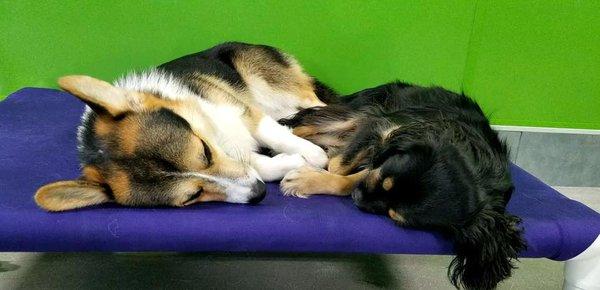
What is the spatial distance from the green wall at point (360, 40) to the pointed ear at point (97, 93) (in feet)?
4.22

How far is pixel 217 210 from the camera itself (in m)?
1.72

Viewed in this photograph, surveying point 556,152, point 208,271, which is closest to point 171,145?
point 208,271

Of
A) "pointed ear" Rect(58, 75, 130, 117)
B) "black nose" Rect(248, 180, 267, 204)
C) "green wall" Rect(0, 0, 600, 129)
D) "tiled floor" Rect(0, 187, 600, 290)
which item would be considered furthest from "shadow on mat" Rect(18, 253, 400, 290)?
"green wall" Rect(0, 0, 600, 129)

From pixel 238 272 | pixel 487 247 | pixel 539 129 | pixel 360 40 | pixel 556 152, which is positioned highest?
pixel 360 40

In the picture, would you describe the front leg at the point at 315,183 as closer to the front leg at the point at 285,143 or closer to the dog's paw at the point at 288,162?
the dog's paw at the point at 288,162

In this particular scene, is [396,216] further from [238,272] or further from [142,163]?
[238,272]

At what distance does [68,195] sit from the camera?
1.61 meters

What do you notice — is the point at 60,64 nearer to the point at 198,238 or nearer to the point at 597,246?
the point at 198,238

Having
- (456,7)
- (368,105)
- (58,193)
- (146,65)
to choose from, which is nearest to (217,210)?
(58,193)

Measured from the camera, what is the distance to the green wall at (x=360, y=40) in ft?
9.75

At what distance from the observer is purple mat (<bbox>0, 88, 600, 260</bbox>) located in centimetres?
159

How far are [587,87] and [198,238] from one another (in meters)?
3.23

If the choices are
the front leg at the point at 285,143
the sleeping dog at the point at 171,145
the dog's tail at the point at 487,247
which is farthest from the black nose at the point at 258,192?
the dog's tail at the point at 487,247

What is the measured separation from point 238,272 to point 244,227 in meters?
1.07
